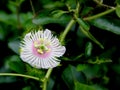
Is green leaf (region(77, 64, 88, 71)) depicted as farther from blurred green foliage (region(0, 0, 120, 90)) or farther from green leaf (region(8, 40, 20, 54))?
green leaf (region(8, 40, 20, 54))

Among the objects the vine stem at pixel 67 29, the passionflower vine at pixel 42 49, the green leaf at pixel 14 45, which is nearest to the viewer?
the passionflower vine at pixel 42 49

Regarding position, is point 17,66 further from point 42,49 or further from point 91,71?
point 91,71

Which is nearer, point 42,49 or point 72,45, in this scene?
point 42,49

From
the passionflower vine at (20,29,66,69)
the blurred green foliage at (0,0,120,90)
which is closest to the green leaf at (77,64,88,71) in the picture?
the blurred green foliage at (0,0,120,90)

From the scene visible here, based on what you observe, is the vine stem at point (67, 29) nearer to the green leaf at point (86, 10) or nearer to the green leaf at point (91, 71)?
the green leaf at point (86, 10)

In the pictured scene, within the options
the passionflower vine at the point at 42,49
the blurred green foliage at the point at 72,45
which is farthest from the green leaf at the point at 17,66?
the passionflower vine at the point at 42,49

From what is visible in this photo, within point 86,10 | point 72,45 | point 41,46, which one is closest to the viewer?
point 41,46

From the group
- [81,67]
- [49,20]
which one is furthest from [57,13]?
[81,67]

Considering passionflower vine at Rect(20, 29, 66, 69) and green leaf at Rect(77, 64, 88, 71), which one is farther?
green leaf at Rect(77, 64, 88, 71)

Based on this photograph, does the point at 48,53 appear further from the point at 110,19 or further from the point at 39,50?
the point at 110,19
